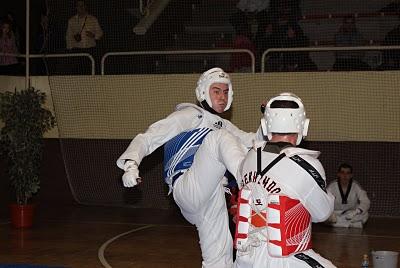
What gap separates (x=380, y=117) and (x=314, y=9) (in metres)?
2.69

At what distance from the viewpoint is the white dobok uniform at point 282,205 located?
381cm

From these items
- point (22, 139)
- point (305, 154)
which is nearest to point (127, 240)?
point (22, 139)

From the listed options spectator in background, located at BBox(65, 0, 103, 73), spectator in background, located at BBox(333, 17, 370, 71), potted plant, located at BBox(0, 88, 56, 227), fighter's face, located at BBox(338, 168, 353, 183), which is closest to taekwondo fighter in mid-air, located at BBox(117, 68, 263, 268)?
potted plant, located at BBox(0, 88, 56, 227)

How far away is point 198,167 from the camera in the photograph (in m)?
4.94

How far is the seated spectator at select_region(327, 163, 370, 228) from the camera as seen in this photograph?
1120cm

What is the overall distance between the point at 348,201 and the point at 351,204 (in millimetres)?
63

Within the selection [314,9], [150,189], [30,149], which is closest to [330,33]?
[314,9]

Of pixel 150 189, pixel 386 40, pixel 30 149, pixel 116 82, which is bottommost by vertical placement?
pixel 150 189

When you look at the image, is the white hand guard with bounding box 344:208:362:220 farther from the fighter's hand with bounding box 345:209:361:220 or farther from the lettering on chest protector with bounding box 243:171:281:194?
the lettering on chest protector with bounding box 243:171:281:194

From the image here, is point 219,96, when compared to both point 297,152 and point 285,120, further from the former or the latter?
point 297,152

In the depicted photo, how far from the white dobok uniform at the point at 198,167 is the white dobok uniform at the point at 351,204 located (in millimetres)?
5582

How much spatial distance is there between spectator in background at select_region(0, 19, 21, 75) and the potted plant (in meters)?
2.28

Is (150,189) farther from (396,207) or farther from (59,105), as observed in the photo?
(396,207)

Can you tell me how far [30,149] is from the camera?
35.0 ft
